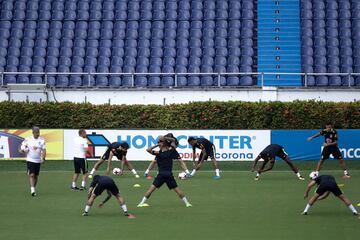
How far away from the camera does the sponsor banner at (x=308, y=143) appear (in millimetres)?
38156

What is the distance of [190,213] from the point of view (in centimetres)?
2209

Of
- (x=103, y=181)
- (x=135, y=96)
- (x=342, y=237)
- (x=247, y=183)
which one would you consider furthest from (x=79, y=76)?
(x=342, y=237)

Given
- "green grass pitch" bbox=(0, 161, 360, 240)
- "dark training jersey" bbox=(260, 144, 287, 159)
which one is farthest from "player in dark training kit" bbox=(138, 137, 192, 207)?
"dark training jersey" bbox=(260, 144, 287, 159)

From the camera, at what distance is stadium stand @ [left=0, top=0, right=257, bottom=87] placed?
44.3 m

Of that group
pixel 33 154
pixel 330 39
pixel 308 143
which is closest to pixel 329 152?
pixel 308 143

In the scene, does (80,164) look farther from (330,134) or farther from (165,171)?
(330,134)

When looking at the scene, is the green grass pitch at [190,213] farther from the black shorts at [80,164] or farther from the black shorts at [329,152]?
the black shorts at [329,152]

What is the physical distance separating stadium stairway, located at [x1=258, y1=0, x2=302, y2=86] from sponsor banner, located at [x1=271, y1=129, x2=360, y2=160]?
5676mm

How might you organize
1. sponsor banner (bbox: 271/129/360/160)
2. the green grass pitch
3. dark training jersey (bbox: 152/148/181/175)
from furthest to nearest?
sponsor banner (bbox: 271/129/360/160), dark training jersey (bbox: 152/148/181/175), the green grass pitch

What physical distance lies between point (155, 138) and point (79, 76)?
7.94m

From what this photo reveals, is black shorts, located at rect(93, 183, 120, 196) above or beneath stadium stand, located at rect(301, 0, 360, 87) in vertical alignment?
beneath

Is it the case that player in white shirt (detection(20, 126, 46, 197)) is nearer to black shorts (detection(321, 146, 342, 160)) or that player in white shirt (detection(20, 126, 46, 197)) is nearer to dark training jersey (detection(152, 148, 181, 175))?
dark training jersey (detection(152, 148, 181, 175))

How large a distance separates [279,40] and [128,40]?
836 cm

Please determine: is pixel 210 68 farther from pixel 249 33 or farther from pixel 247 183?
pixel 247 183
